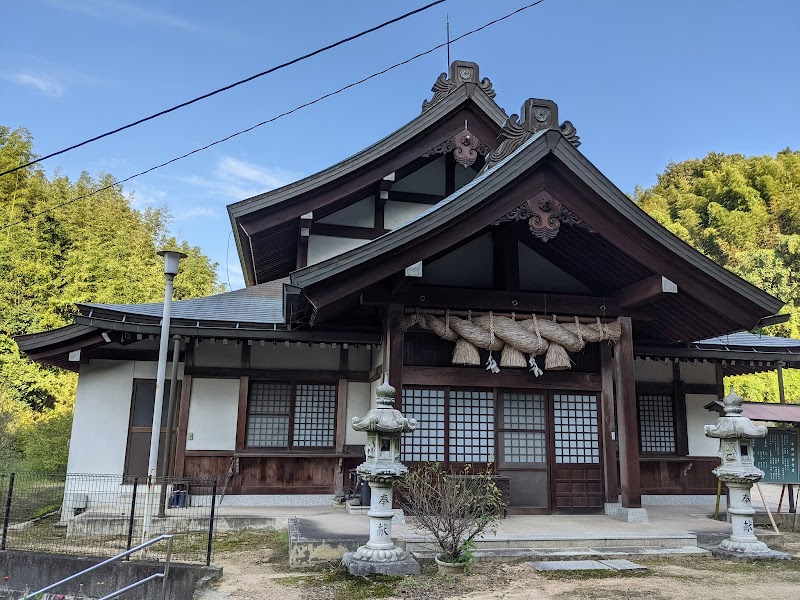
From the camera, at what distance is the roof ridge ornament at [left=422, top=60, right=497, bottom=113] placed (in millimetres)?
12602

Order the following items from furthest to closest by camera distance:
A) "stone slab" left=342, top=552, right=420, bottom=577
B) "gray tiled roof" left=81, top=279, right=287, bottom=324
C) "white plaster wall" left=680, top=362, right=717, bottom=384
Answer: "white plaster wall" left=680, top=362, right=717, bottom=384, "gray tiled roof" left=81, top=279, right=287, bottom=324, "stone slab" left=342, top=552, right=420, bottom=577

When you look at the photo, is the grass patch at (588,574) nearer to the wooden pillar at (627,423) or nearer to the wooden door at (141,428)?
the wooden pillar at (627,423)

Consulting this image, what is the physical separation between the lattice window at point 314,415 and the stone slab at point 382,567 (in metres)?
5.23

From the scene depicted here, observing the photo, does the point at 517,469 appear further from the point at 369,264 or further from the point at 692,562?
the point at 369,264

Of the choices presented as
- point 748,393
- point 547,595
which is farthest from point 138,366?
point 748,393

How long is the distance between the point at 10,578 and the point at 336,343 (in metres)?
5.92

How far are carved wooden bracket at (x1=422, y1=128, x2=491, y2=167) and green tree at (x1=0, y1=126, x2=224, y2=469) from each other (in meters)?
13.4

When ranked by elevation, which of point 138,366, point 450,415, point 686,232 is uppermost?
point 686,232

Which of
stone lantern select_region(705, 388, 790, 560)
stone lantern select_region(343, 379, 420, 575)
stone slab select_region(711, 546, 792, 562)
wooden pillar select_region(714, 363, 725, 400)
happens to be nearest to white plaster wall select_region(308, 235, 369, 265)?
stone lantern select_region(343, 379, 420, 575)

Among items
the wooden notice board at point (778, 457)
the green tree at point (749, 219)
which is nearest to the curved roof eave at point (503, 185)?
the wooden notice board at point (778, 457)

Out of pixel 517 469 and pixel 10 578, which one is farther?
pixel 517 469

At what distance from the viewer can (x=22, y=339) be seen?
10914mm

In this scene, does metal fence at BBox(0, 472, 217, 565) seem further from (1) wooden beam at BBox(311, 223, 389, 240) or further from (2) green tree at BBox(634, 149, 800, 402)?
(2) green tree at BBox(634, 149, 800, 402)

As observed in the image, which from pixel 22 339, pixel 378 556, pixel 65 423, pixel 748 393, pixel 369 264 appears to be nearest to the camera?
pixel 378 556
